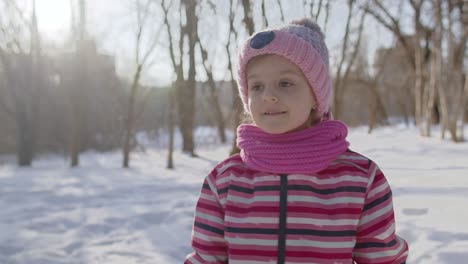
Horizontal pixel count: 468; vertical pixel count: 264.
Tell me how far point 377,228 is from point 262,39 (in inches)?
25.1

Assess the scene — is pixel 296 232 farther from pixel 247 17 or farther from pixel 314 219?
pixel 247 17

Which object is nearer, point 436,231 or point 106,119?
point 436,231

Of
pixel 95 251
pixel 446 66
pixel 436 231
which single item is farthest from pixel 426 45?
pixel 95 251

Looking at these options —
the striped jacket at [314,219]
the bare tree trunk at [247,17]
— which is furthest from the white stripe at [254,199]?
the bare tree trunk at [247,17]

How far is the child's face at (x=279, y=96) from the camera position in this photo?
114 cm

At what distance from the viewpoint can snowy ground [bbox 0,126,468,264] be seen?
8.64ft

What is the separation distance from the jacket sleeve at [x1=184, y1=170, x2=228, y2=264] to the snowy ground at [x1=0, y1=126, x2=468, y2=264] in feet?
4.74

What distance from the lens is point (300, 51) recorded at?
1.14 m

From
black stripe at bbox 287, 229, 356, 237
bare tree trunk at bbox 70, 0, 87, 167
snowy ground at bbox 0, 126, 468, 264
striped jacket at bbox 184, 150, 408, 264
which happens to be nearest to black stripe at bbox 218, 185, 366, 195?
striped jacket at bbox 184, 150, 408, 264

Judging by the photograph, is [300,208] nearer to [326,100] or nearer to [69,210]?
[326,100]

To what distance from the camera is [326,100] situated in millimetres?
1236

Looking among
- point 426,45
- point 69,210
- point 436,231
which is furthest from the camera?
point 426,45

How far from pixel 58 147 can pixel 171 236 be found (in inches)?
636

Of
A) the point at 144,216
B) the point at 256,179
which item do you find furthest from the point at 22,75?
the point at 256,179
